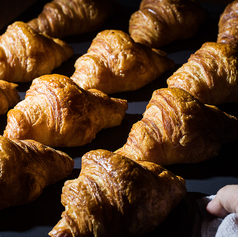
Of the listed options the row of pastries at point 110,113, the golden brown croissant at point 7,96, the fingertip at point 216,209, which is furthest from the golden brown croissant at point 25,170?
the fingertip at point 216,209

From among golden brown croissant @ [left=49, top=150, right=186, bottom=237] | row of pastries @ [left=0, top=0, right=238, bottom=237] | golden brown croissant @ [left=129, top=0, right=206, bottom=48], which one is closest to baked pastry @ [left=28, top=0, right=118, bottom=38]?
row of pastries @ [left=0, top=0, right=238, bottom=237]

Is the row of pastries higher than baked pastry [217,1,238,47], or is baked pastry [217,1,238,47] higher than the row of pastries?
the row of pastries

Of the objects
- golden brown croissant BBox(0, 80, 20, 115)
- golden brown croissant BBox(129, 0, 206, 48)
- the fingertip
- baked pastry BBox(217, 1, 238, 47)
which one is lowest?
the fingertip

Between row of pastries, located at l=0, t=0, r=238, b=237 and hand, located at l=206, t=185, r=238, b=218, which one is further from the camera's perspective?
row of pastries, located at l=0, t=0, r=238, b=237

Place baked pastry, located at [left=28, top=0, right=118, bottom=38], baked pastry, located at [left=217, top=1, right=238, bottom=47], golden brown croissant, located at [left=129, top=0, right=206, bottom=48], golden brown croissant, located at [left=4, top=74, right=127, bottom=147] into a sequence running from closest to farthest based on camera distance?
golden brown croissant, located at [left=4, top=74, right=127, bottom=147], baked pastry, located at [left=217, top=1, right=238, bottom=47], golden brown croissant, located at [left=129, top=0, right=206, bottom=48], baked pastry, located at [left=28, top=0, right=118, bottom=38]

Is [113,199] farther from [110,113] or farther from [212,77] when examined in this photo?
[212,77]

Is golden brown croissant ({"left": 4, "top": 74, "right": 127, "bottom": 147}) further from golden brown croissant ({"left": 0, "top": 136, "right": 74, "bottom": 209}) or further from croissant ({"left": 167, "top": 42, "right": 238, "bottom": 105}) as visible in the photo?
croissant ({"left": 167, "top": 42, "right": 238, "bottom": 105})

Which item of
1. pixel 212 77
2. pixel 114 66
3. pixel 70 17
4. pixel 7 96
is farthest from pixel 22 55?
pixel 212 77
